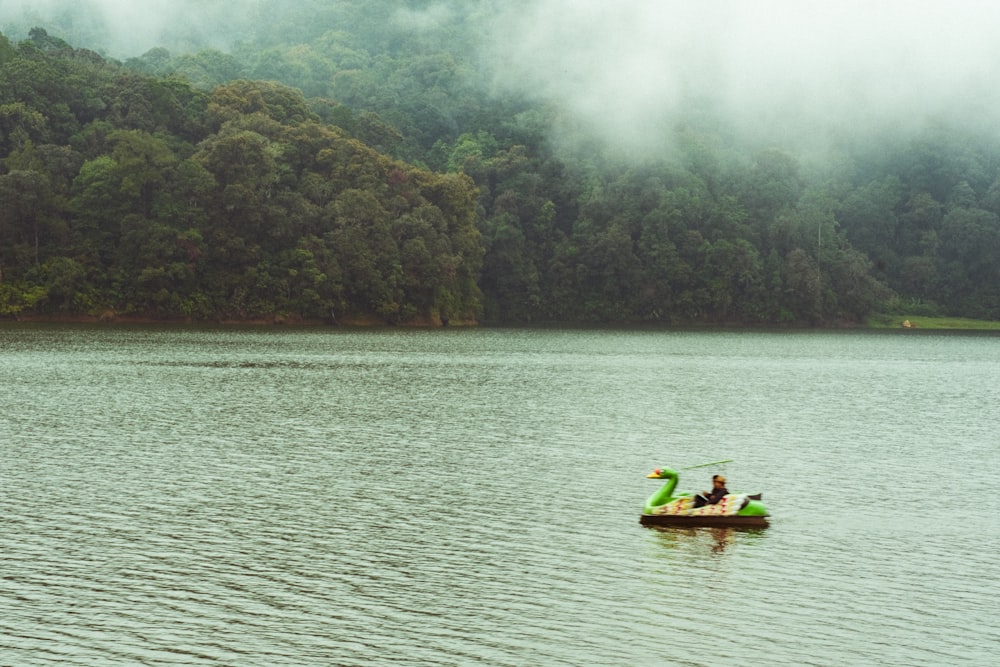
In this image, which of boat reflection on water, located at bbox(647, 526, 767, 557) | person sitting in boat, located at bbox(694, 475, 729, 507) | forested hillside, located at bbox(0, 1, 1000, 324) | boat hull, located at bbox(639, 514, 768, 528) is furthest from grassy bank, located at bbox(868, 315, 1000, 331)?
boat reflection on water, located at bbox(647, 526, 767, 557)

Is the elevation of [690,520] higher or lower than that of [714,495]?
lower

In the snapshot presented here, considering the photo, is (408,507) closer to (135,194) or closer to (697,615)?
(697,615)

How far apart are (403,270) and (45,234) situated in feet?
111

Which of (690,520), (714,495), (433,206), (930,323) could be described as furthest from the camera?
(930,323)

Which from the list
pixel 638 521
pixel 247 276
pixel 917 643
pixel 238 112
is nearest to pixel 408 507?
pixel 638 521

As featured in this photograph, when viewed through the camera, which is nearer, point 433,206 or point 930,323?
point 433,206

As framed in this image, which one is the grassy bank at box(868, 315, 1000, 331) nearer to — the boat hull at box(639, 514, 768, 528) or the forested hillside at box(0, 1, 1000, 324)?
the forested hillside at box(0, 1, 1000, 324)

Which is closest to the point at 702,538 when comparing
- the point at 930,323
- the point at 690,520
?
the point at 690,520

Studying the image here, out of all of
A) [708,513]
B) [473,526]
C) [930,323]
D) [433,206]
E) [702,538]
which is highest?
[433,206]

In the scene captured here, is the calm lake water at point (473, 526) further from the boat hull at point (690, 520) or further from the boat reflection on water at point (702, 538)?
the boat hull at point (690, 520)

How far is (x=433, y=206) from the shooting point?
11406cm

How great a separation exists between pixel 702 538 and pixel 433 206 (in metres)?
92.6

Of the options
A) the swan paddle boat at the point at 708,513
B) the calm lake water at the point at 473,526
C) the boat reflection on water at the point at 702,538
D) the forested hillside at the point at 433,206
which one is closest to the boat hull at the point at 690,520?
the swan paddle boat at the point at 708,513

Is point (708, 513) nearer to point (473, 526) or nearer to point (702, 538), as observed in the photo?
point (702, 538)
